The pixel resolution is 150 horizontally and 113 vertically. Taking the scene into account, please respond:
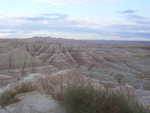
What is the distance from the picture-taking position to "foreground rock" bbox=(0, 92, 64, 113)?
5.47 m

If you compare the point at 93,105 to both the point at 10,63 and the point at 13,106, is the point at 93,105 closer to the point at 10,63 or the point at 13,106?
the point at 13,106

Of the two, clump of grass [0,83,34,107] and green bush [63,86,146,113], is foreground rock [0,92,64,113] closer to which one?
clump of grass [0,83,34,107]

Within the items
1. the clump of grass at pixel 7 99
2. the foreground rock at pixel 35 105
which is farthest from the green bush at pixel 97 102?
the clump of grass at pixel 7 99

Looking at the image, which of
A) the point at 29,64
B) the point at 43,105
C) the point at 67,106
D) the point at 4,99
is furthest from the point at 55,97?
the point at 29,64

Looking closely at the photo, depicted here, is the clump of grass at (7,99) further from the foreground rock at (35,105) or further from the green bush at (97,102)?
the green bush at (97,102)

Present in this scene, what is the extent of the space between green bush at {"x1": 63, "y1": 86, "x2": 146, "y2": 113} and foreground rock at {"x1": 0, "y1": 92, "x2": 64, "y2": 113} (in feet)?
1.40

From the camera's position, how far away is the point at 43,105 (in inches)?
226

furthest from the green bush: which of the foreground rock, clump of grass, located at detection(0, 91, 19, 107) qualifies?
clump of grass, located at detection(0, 91, 19, 107)

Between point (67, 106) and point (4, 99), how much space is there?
1.99 meters

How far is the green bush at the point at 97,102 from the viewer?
493 cm

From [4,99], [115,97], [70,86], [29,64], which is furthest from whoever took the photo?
[29,64]

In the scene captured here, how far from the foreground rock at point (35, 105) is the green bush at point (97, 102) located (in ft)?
1.40

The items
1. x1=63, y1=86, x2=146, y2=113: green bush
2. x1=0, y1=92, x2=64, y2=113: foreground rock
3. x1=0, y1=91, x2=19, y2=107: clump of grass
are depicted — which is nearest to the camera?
x1=63, y1=86, x2=146, y2=113: green bush

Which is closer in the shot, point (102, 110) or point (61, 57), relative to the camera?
point (102, 110)
